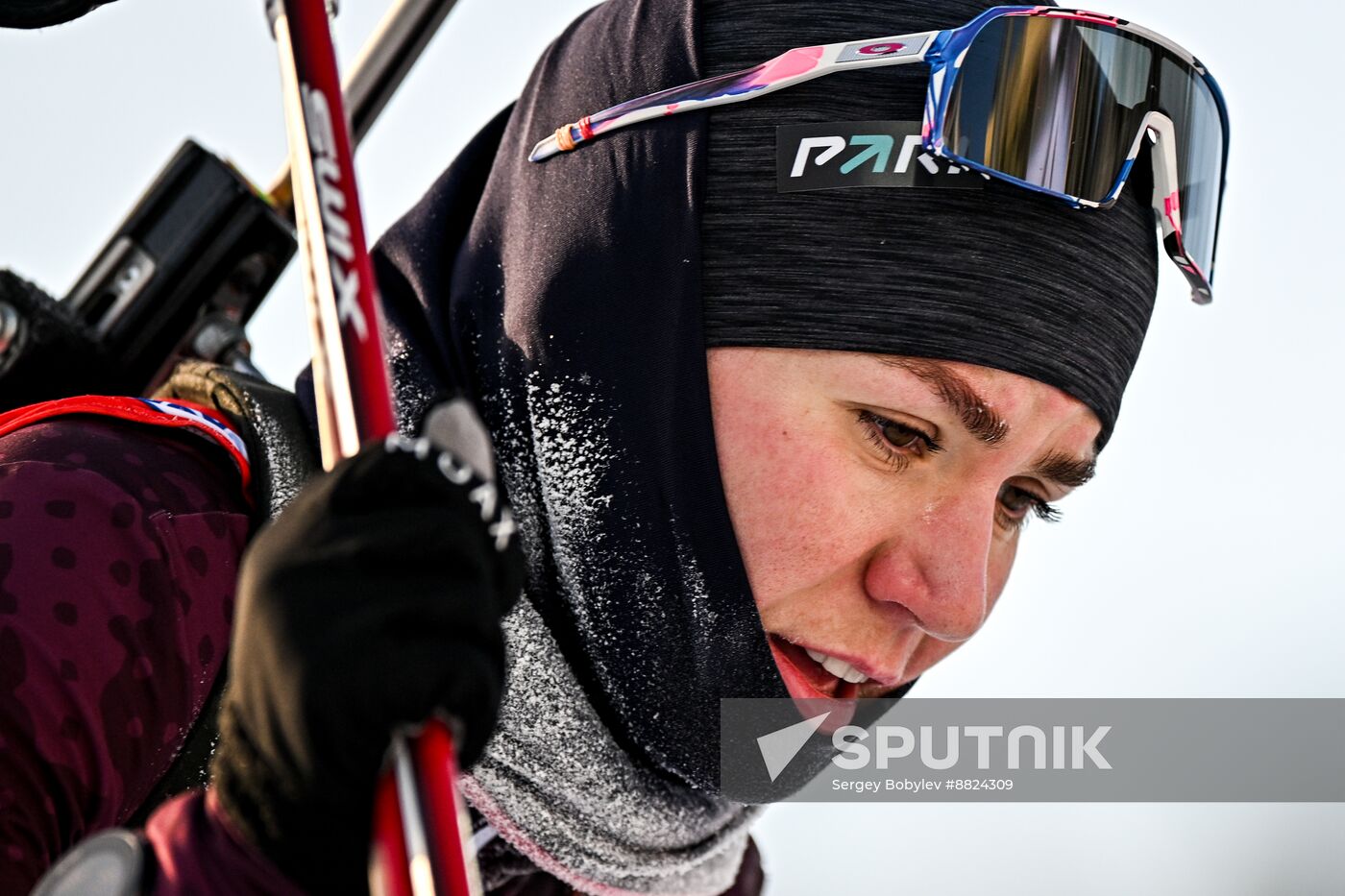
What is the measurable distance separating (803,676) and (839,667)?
42 mm

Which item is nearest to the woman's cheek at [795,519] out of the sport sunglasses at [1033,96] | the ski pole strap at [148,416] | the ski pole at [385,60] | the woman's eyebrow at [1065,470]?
the woman's eyebrow at [1065,470]

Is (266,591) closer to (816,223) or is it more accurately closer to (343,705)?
(343,705)

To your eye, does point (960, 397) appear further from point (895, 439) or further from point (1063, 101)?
point (1063, 101)

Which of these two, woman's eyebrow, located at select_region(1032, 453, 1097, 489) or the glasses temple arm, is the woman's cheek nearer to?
woman's eyebrow, located at select_region(1032, 453, 1097, 489)

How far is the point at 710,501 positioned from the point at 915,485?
215mm

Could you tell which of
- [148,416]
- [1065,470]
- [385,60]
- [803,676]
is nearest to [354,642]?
[148,416]

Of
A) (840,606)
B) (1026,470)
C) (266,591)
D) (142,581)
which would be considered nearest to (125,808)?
(142,581)

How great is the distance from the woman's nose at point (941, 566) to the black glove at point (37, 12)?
92cm

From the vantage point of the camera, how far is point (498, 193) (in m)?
1.73

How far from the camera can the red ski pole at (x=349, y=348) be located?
818mm

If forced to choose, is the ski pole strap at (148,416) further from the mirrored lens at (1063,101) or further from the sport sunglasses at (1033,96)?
the mirrored lens at (1063,101)

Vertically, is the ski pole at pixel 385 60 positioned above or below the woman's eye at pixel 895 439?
above

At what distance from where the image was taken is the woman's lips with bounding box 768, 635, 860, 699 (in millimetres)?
1644

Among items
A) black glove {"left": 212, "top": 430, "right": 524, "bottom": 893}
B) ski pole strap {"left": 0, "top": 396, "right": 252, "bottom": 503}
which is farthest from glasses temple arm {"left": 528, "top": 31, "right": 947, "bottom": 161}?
black glove {"left": 212, "top": 430, "right": 524, "bottom": 893}
